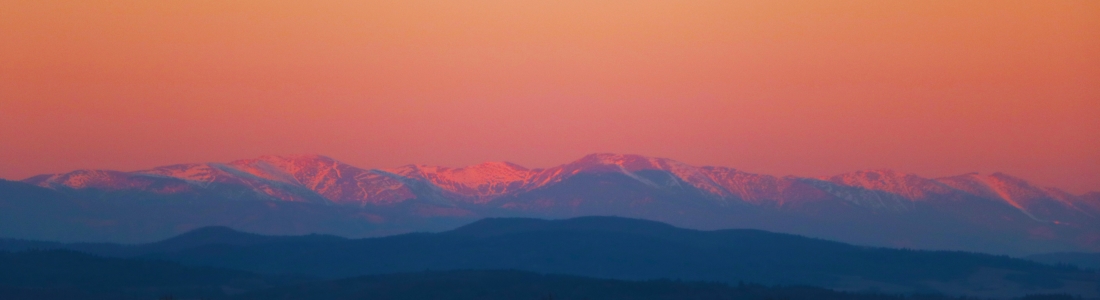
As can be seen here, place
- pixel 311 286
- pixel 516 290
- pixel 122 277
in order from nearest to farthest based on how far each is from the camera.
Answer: pixel 516 290 < pixel 311 286 < pixel 122 277

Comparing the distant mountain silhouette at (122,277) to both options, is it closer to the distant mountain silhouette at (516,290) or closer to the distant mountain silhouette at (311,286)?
the distant mountain silhouette at (311,286)

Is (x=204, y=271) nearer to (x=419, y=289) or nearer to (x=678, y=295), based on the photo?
(x=419, y=289)

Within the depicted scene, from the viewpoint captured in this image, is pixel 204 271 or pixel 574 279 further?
pixel 204 271

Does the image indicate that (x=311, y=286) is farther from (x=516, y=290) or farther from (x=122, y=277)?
(x=122, y=277)

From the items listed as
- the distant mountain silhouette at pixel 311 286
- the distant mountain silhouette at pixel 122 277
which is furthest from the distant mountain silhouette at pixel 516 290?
the distant mountain silhouette at pixel 122 277

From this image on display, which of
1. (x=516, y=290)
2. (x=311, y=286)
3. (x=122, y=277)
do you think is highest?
(x=122, y=277)

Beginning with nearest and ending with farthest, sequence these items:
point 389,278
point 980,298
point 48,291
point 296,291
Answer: point 48,291, point 296,291, point 389,278, point 980,298

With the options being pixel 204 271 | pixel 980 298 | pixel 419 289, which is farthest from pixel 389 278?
pixel 980 298

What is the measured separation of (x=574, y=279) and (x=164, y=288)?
56.2 metres

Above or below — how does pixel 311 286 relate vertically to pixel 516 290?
below

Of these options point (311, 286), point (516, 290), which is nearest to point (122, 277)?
point (311, 286)

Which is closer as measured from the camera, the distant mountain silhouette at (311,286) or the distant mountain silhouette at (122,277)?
the distant mountain silhouette at (311,286)

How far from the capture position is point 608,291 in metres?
159

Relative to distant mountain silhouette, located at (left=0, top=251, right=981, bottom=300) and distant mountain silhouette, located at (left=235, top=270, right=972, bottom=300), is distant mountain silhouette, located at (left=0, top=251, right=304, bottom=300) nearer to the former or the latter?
distant mountain silhouette, located at (left=0, top=251, right=981, bottom=300)
